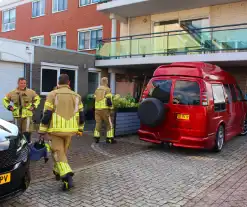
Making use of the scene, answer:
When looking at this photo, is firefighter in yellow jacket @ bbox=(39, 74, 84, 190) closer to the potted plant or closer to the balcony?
the potted plant

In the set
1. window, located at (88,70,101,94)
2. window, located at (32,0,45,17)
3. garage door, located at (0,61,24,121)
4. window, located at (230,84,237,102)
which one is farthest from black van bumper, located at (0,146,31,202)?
window, located at (32,0,45,17)

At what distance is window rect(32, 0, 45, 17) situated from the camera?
2435 cm

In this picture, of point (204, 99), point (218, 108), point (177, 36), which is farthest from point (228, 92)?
point (177, 36)

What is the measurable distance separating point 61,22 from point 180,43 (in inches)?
Answer: 474

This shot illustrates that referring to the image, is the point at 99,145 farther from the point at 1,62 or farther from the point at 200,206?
the point at 1,62

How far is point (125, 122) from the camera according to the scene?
10.3 meters

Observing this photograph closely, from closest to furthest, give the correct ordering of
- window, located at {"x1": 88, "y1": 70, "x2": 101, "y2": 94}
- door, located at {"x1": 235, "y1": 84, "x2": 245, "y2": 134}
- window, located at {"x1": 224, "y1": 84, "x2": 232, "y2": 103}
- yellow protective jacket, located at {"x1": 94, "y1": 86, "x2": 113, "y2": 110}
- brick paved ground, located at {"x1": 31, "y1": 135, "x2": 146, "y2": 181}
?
brick paved ground, located at {"x1": 31, "y1": 135, "x2": 146, "y2": 181}
yellow protective jacket, located at {"x1": 94, "y1": 86, "x2": 113, "y2": 110}
window, located at {"x1": 224, "y1": 84, "x2": 232, "y2": 103}
door, located at {"x1": 235, "y1": 84, "x2": 245, "y2": 134}
window, located at {"x1": 88, "y1": 70, "x2": 101, "y2": 94}

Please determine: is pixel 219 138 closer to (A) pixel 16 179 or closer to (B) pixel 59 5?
(A) pixel 16 179

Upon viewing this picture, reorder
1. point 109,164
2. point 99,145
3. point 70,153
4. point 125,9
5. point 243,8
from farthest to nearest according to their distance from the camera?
point 125,9 < point 243,8 < point 99,145 < point 70,153 < point 109,164

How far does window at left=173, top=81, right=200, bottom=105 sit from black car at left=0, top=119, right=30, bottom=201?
440 centimetres

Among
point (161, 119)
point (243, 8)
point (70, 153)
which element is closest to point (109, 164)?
point (70, 153)

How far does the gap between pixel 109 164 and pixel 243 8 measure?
38.5 ft

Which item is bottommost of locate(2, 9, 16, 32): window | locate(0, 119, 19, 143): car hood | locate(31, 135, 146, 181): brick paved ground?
locate(31, 135, 146, 181): brick paved ground

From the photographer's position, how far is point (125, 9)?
17.0 m
